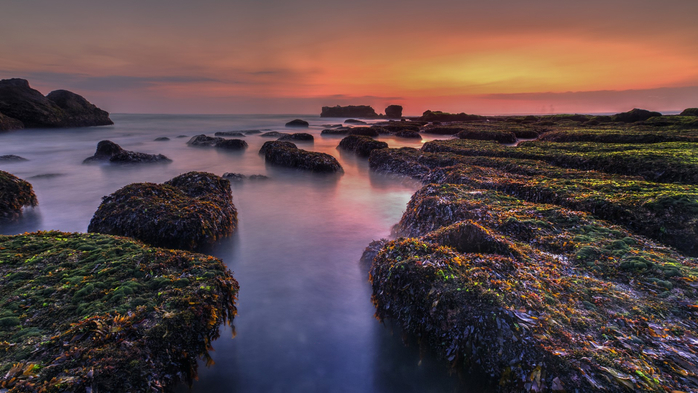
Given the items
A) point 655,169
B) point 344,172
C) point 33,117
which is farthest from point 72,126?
point 655,169

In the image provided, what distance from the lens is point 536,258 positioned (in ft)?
10.5

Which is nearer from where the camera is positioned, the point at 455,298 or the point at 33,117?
the point at 455,298

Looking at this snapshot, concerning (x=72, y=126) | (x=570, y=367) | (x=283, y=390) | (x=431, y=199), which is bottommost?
(x=283, y=390)

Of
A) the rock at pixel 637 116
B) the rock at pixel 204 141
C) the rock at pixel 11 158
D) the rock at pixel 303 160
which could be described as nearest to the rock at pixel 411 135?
the rock at pixel 303 160

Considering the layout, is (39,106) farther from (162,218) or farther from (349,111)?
(349,111)

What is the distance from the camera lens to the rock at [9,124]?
2075 cm

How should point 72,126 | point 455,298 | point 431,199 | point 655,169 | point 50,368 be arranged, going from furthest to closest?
point 72,126 < point 655,169 < point 431,199 < point 455,298 < point 50,368

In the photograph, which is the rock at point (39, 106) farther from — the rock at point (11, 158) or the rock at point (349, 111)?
the rock at point (349, 111)

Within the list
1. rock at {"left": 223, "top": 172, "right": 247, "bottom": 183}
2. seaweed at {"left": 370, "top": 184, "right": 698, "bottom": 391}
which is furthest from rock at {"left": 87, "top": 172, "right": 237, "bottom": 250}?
rock at {"left": 223, "top": 172, "right": 247, "bottom": 183}

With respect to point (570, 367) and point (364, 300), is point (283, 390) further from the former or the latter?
point (570, 367)

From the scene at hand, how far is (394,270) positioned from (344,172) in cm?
985

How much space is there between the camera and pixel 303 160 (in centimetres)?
1240

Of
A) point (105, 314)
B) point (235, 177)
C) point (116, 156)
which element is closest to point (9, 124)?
point (116, 156)

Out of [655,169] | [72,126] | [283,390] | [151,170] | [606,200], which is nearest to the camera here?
→ [283,390]
